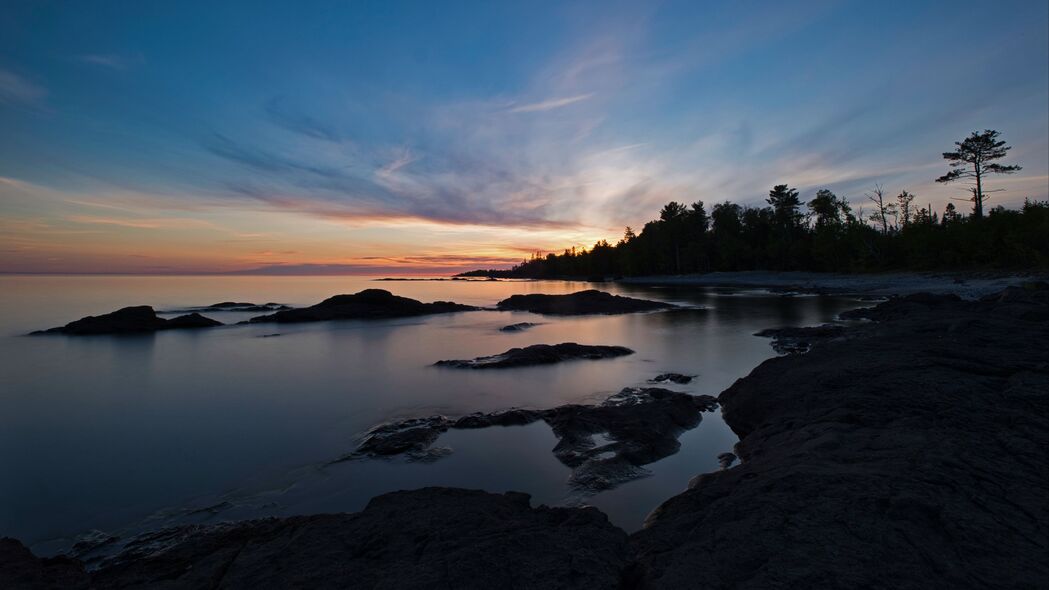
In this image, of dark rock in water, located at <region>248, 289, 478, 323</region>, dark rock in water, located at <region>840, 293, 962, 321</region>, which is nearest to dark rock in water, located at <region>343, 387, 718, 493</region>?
dark rock in water, located at <region>840, 293, 962, 321</region>

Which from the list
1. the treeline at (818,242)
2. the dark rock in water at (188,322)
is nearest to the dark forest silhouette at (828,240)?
the treeline at (818,242)

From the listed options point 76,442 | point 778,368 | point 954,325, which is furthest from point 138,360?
point 954,325

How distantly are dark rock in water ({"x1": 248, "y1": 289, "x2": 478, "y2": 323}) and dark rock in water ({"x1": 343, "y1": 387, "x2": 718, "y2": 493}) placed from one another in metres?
22.3

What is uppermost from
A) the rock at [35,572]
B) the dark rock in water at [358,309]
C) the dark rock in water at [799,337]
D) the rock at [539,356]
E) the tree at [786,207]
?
the tree at [786,207]

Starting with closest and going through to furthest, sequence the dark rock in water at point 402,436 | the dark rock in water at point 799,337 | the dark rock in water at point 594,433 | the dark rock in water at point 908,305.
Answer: the dark rock in water at point 594,433 → the dark rock in water at point 402,436 → the dark rock in water at point 799,337 → the dark rock in water at point 908,305

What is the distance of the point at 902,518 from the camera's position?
2492 mm

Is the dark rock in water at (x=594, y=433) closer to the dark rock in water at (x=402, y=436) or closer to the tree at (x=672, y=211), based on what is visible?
the dark rock in water at (x=402, y=436)

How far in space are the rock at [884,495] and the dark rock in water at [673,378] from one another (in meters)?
4.44

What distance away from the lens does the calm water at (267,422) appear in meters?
5.21

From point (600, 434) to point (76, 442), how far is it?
8817mm

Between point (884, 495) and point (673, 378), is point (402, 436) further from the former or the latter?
point (673, 378)

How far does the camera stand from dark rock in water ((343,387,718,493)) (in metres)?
5.50

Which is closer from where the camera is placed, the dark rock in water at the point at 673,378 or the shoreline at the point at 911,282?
the dark rock in water at the point at 673,378

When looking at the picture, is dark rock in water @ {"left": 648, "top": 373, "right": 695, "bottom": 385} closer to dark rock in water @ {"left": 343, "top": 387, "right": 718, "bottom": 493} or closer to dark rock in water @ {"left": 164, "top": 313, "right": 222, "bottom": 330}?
dark rock in water @ {"left": 343, "top": 387, "right": 718, "bottom": 493}
